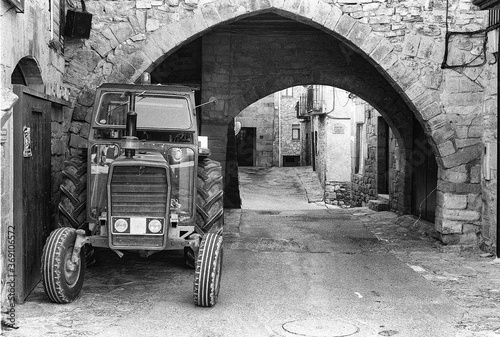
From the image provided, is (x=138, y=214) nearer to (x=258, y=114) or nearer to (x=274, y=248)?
(x=274, y=248)

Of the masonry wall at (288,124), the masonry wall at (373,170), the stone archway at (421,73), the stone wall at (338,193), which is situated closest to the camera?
the stone archway at (421,73)

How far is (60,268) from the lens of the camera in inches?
218

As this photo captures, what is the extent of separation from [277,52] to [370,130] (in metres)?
4.28

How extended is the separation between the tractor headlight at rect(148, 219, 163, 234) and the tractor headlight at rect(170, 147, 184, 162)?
111 centimetres

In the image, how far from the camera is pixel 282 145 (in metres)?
31.4

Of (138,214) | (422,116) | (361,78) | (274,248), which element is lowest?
(274,248)

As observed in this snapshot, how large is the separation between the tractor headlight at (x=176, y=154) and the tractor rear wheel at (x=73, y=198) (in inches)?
36.7

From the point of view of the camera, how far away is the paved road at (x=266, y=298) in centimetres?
→ 507

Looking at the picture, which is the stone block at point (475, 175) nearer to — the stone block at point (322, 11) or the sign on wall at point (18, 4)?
the stone block at point (322, 11)

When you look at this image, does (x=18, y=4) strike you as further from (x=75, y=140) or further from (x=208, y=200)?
(x=75, y=140)

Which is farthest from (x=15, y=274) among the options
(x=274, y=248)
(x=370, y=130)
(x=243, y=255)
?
(x=370, y=130)

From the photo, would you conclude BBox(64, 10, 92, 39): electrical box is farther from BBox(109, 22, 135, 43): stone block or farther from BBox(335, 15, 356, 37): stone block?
BBox(335, 15, 356, 37): stone block

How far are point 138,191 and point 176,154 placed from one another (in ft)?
3.35

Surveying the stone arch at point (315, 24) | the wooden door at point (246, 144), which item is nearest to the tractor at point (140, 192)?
the stone arch at point (315, 24)
